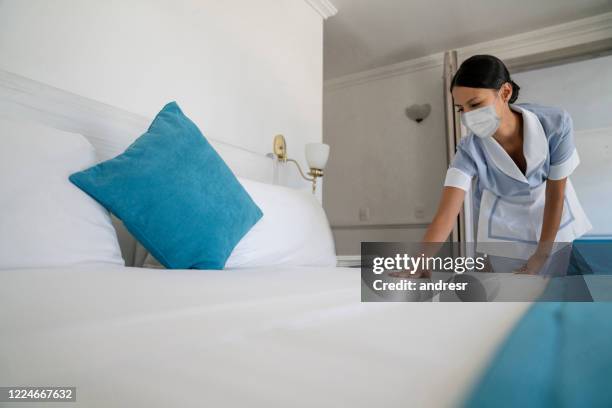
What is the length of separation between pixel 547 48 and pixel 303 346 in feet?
12.7

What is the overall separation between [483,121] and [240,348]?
137 centimetres

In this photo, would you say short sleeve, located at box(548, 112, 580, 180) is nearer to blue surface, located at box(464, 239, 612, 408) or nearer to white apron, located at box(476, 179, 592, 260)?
white apron, located at box(476, 179, 592, 260)

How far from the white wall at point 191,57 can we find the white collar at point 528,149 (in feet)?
4.22

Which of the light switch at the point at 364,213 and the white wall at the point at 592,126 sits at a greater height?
the white wall at the point at 592,126

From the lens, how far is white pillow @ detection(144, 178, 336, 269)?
134cm

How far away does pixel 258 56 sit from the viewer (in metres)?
2.29

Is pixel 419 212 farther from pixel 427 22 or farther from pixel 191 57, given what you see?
pixel 191 57

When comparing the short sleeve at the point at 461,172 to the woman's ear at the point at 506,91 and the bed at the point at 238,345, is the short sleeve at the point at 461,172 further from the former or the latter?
the bed at the point at 238,345

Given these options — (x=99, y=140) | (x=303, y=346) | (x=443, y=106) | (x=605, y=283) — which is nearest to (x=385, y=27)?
(x=443, y=106)

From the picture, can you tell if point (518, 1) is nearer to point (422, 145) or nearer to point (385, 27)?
point (385, 27)

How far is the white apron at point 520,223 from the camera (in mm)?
1383

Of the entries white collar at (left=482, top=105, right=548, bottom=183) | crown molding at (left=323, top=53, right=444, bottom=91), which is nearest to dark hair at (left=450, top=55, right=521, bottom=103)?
white collar at (left=482, top=105, right=548, bottom=183)

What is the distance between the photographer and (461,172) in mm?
1437

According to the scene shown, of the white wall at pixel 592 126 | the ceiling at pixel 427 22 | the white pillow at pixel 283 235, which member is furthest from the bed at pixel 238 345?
the white wall at pixel 592 126
